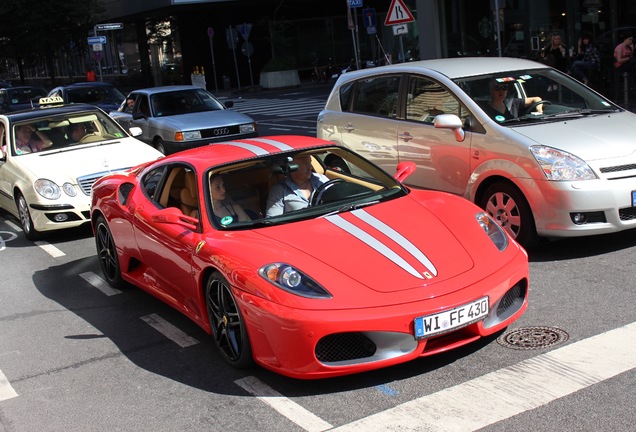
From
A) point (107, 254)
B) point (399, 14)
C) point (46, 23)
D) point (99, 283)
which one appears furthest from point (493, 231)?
point (46, 23)

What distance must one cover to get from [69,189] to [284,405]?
632cm

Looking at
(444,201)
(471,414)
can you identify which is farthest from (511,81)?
(471,414)

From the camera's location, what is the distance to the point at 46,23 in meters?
43.1

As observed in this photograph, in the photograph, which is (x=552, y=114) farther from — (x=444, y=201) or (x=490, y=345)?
(x=490, y=345)

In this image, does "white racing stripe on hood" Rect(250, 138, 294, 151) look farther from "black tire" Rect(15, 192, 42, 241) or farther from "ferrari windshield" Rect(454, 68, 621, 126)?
"black tire" Rect(15, 192, 42, 241)

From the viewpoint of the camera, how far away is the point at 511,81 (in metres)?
8.32

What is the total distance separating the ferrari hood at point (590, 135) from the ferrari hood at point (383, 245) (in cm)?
210

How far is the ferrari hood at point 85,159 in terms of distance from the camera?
10453 millimetres

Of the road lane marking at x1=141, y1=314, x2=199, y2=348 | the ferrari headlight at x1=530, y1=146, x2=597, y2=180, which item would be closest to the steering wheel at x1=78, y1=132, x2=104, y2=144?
Answer: the road lane marking at x1=141, y1=314, x2=199, y2=348

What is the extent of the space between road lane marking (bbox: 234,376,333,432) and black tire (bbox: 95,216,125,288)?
275cm

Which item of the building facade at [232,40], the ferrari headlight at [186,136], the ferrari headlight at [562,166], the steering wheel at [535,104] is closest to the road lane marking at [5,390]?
the ferrari headlight at [562,166]

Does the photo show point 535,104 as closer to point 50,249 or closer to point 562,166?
point 562,166

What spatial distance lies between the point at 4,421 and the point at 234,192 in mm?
2122

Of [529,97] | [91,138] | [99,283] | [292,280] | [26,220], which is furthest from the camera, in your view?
[91,138]
